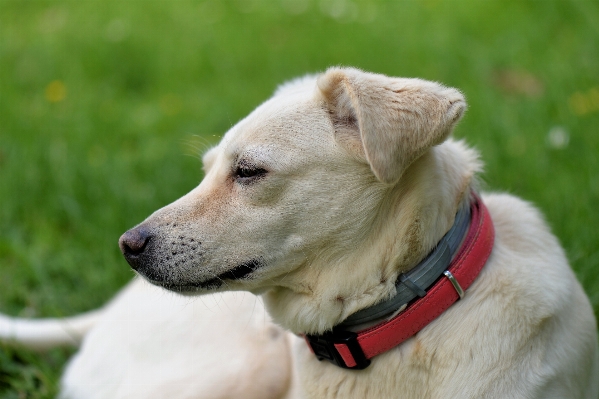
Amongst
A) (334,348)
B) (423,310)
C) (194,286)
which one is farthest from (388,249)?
(194,286)

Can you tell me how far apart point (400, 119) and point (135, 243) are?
3.23 feet

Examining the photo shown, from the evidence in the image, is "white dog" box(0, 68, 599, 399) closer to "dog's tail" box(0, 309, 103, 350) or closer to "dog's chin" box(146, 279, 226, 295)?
"dog's chin" box(146, 279, 226, 295)

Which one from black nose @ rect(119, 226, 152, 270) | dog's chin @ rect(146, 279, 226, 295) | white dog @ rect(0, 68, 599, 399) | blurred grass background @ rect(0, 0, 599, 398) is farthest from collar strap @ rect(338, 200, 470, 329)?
blurred grass background @ rect(0, 0, 599, 398)

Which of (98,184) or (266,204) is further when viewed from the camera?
(98,184)

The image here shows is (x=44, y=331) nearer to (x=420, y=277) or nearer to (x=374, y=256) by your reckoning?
(x=374, y=256)

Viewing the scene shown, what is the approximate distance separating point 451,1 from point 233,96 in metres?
2.75

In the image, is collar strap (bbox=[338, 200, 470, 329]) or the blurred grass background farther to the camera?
the blurred grass background

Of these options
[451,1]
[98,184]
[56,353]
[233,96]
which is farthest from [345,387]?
[451,1]

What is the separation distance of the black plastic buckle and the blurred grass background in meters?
1.14

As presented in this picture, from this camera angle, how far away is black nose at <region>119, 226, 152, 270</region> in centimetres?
227

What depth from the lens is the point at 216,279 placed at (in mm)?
2295

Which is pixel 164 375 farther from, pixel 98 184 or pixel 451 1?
pixel 451 1

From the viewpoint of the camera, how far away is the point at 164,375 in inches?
111

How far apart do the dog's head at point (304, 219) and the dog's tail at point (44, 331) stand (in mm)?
1264
